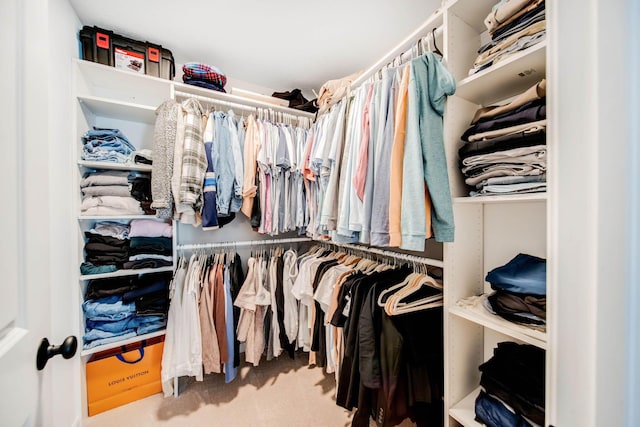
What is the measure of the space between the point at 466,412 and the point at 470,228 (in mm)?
824

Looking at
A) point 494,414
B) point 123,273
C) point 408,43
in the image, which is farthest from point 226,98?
point 494,414

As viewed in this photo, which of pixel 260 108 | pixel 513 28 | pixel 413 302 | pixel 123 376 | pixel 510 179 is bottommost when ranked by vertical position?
pixel 123 376

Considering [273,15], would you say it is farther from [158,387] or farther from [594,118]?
[158,387]

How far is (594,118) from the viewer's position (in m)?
0.50

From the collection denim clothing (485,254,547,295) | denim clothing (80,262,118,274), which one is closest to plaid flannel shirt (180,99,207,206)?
denim clothing (80,262,118,274)

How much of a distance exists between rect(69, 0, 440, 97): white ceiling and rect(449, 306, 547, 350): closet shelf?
1.68 meters

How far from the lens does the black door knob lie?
51cm

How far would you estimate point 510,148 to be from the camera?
854 mm

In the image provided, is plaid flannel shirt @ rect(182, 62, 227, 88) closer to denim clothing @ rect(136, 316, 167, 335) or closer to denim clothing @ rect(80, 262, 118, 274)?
denim clothing @ rect(80, 262, 118, 274)

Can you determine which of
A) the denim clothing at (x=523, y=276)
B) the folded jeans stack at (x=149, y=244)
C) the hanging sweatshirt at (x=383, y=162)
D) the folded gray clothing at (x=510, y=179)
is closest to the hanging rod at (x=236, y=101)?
the folded jeans stack at (x=149, y=244)

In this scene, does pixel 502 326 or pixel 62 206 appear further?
pixel 62 206

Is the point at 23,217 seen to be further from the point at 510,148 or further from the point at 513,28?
the point at 513,28

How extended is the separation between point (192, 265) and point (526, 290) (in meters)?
1.89

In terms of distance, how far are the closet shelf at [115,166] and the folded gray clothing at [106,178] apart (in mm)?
39
